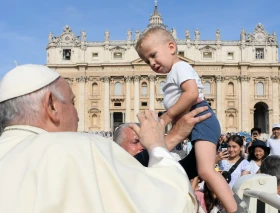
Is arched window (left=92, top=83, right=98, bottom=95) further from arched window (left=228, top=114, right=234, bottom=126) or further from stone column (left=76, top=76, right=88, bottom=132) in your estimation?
arched window (left=228, top=114, right=234, bottom=126)

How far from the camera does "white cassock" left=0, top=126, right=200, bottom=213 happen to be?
155cm

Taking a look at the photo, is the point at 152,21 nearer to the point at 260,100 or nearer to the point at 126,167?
the point at 260,100

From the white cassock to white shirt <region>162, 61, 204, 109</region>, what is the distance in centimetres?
142

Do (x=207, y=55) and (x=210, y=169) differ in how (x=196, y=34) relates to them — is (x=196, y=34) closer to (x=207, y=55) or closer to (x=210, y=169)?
(x=207, y=55)

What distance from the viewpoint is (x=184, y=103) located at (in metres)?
3.03

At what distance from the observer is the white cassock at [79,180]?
1549 millimetres

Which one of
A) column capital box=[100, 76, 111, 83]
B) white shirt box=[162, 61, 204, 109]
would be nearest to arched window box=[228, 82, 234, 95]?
column capital box=[100, 76, 111, 83]

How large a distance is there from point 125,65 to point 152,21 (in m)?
7.93

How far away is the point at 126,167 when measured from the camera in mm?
1758

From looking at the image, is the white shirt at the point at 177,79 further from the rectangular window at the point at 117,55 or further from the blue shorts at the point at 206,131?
the rectangular window at the point at 117,55

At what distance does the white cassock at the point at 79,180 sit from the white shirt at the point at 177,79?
1423mm

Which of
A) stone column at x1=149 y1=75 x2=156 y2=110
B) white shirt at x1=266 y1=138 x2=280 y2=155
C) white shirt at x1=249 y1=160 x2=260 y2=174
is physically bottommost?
white shirt at x1=249 y1=160 x2=260 y2=174

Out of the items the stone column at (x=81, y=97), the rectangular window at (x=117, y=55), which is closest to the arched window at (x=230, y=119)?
the rectangular window at (x=117, y=55)

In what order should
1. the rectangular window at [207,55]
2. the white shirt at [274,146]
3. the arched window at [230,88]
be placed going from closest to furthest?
the white shirt at [274,146] < the arched window at [230,88] < the rectangular window at [207,55]
